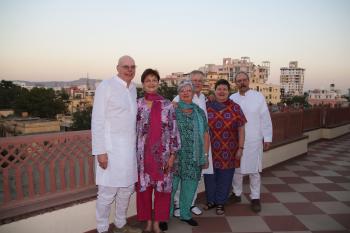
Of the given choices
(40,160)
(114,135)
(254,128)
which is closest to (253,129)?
(254,128)

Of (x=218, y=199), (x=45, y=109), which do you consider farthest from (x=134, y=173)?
(x=45, y=109)

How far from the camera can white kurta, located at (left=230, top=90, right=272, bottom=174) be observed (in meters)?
3.71

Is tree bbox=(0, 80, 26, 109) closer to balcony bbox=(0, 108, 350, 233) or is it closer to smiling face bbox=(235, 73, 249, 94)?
balcony bbox=(0, 108, 350, 233)

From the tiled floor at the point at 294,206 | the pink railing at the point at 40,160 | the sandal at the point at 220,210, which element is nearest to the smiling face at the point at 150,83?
the pink railing at the point at 40,160

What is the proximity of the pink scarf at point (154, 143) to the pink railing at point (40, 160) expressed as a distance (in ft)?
2.36

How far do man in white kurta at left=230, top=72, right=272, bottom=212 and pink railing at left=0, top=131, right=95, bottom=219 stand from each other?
1.90 metres

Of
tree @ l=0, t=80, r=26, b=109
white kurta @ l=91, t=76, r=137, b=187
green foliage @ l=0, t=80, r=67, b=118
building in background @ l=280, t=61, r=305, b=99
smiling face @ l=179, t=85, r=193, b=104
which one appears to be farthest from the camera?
building in background @ l=280, t=61, r=305, b=99

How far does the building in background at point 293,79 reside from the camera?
6260 inches

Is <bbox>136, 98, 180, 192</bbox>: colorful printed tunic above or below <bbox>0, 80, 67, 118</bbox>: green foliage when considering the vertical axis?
above

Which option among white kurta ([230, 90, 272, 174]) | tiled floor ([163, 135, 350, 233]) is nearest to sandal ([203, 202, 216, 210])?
tiled floor ([163, 135, 350, 233])

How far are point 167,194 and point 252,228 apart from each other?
1023mm

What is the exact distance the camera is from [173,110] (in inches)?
116

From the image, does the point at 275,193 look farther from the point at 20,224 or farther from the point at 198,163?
the point at 20,224

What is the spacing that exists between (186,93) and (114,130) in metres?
0.85
